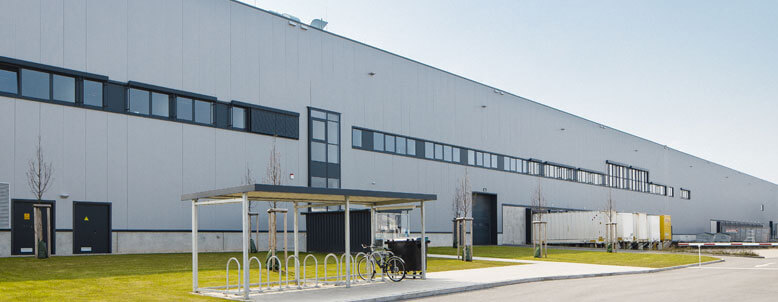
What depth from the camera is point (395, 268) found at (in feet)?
62.6

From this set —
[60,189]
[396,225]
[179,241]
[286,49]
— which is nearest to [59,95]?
[60,189]

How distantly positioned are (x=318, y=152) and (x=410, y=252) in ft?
62.8

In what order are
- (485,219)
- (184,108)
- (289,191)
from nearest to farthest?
(289,191) < (184,108) < (485,219)

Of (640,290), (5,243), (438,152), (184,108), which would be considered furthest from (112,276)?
(438,152)

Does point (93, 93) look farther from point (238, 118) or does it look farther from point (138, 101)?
point (238, 118)

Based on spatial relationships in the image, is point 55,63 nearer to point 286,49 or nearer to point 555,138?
point 286,49

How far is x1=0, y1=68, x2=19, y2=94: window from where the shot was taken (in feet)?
83.9

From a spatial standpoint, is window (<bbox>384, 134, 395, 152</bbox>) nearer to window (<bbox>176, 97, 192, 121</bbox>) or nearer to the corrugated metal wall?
the corrugated metal wall

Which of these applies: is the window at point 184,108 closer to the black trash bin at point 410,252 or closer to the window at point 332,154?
the window at point 332,154

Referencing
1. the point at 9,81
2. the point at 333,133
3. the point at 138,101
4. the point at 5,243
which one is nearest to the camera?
the point at 5,243

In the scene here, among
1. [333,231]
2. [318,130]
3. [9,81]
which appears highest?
[9,81]

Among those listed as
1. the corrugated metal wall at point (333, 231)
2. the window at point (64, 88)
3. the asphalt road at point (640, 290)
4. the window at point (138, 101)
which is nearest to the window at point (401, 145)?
the corrugated metal wall at point (333, 231)

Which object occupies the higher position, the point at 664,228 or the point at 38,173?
the point at 38,173

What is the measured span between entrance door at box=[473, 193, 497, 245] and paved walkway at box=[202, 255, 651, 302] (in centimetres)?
2708
